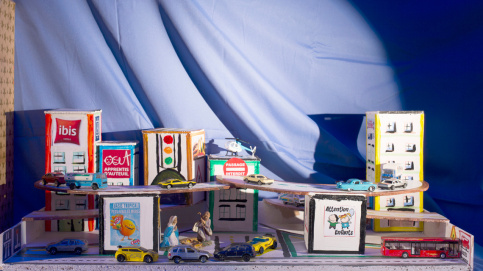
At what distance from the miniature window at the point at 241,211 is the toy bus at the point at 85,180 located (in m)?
1.48

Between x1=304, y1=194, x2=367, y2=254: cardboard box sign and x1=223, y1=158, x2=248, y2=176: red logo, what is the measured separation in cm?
97

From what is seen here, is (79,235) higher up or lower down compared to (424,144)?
lower down

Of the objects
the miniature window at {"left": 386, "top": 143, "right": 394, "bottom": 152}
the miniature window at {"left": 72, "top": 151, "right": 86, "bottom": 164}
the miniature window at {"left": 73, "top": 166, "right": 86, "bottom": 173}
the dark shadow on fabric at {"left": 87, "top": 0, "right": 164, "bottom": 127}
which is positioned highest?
the dark shadow on fabric at {"left": 87, "top": 0, "right": 164, "bottom": 127}

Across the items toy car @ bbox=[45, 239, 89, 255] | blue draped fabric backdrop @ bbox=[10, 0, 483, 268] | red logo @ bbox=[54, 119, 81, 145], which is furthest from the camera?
blue draped fabric backdrop @ bbox=[10, 0, 483, 268]

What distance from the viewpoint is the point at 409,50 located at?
7.03m

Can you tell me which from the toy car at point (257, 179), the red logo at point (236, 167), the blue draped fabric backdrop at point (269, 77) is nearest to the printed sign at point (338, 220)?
the toy car at point (257, 179)

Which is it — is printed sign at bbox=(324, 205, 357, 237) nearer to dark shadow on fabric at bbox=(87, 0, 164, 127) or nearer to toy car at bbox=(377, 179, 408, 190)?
toy car at bbox=(377, 179, 408, 190)

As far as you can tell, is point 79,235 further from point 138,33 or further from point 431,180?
point 431,180

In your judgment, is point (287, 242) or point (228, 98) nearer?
point (287, 242)

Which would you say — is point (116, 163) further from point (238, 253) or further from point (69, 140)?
point (238, 253)

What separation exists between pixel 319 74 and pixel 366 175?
1.29 m

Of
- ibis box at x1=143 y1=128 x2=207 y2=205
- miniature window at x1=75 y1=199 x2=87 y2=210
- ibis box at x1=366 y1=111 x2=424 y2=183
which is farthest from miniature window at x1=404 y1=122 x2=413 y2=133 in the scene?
miniature window at x1=75 y1=199 x2=87 y2=210

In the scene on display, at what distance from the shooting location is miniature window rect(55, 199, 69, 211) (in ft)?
21.5

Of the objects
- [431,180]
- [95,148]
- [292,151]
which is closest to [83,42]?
[95,148]
